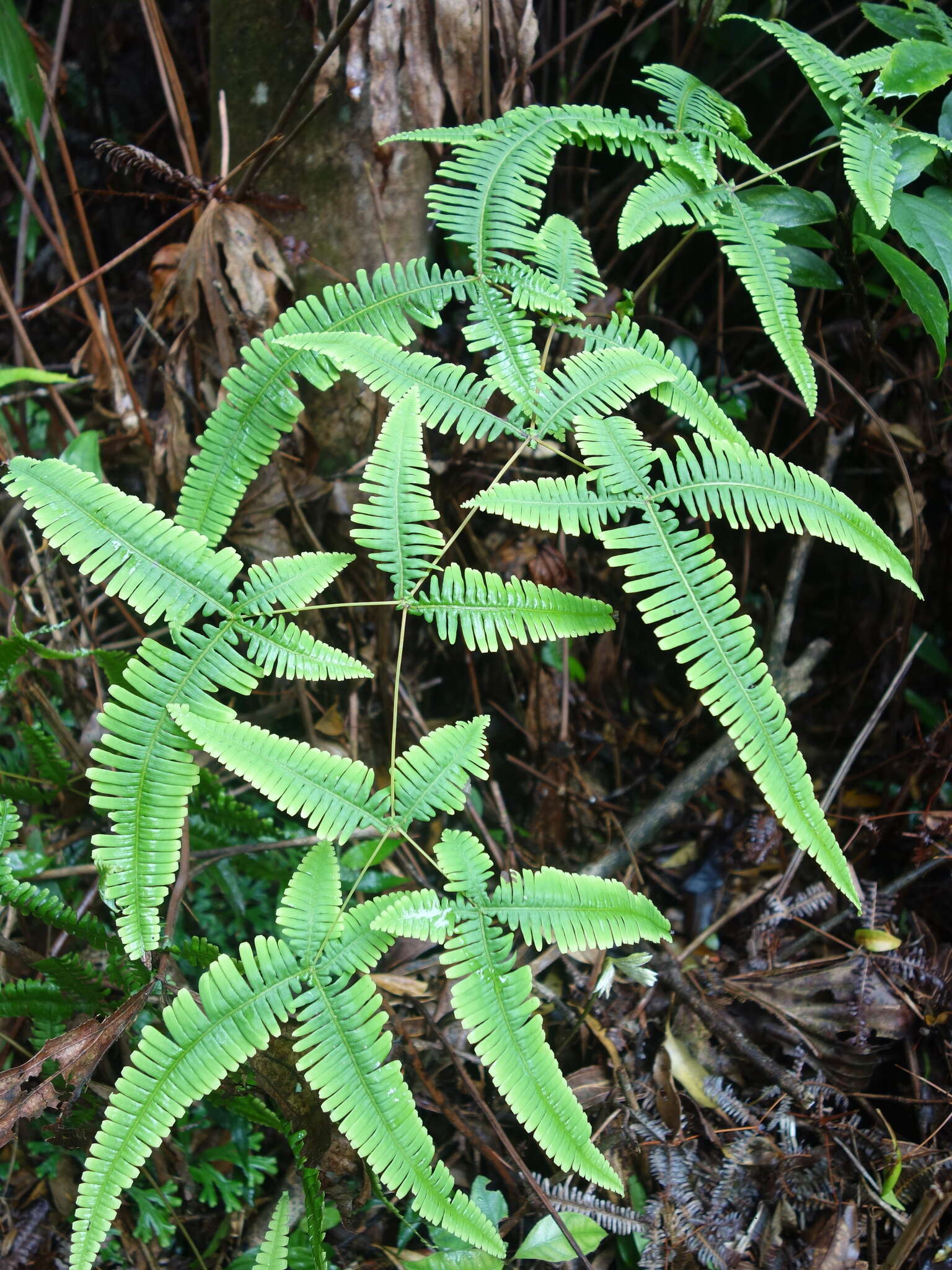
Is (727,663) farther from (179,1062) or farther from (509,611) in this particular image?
(179,1062)

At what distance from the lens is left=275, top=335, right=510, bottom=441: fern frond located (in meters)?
1.58

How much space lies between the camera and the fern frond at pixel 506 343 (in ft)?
5.34

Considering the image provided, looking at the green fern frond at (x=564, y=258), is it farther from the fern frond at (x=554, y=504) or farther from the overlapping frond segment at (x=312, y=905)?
the overlapping frond segment at (x=312, y=905)

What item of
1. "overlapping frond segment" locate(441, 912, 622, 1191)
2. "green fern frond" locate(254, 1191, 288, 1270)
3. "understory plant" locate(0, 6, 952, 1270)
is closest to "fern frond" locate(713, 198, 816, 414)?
"understory plant" locate(0, 6, 952, 1270)

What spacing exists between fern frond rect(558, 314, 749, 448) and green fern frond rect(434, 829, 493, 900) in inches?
34.9

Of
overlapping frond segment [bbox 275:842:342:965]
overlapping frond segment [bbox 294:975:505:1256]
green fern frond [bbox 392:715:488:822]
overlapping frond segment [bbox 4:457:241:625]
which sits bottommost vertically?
overlapping frond segment [bbox 294:975:505:1256]

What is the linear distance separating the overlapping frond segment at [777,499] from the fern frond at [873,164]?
1.75ft

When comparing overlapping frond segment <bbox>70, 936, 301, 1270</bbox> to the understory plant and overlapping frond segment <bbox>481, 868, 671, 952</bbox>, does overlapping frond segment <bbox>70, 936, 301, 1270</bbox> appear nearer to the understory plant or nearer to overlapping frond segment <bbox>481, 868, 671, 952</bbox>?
the understory plant

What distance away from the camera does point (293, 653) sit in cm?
150

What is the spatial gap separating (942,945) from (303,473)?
1.90 metres

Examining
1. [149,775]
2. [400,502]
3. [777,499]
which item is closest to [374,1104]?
[149,775]

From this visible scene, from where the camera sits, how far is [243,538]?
2102 mm

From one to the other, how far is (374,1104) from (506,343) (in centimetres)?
135

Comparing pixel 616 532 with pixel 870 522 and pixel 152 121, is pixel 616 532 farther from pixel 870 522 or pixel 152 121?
pixel 152 121
